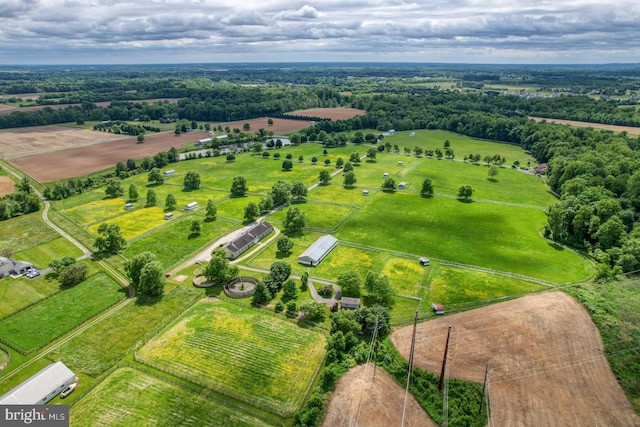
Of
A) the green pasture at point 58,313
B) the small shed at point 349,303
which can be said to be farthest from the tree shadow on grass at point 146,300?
the small shed at point 349,303

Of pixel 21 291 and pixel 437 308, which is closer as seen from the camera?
pixel 437 308

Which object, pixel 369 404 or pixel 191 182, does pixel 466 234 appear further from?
pixel 191 182

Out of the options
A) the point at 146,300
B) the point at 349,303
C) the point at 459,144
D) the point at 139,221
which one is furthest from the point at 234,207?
the point at 459,144

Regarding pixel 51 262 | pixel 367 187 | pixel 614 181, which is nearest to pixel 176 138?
pixel 367 187

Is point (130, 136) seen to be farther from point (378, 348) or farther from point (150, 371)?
point (378, 348)

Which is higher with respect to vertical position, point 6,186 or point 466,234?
point 466,234

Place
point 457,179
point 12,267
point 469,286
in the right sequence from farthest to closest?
point 457,179
point 12,267
point 469,286
